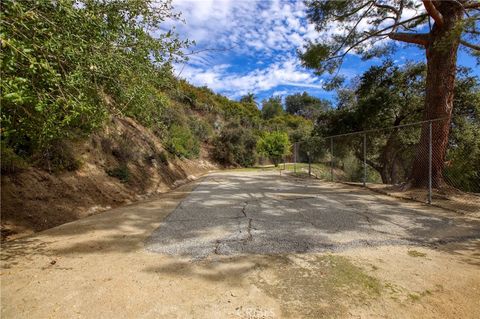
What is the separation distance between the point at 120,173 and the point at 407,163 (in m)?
13.7

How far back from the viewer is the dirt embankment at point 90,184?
15.9 ft

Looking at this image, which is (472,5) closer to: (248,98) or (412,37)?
(412,37)

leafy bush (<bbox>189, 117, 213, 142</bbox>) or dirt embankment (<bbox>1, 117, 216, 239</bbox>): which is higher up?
leafy bush (<bbox>189, 117, 213, 142</bbox>)

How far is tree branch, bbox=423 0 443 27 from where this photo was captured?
278 inches

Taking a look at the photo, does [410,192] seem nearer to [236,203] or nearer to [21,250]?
[236,203]

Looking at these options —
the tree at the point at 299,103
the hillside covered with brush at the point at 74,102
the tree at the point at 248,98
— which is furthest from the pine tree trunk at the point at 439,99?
the tree at the point at 299,103

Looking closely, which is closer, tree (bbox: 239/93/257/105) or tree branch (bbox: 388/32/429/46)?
tree branch (bbox: 388/32/429/46)

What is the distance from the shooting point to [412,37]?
8.53 meters

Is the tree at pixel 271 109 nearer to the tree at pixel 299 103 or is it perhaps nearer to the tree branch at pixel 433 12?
the tree at pixel 299 103

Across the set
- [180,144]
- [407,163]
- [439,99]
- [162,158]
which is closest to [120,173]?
[162,158]

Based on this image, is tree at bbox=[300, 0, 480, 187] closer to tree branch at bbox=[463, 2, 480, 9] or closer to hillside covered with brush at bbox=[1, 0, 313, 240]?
tree branch at bbox=[463, 2, 480, 9]

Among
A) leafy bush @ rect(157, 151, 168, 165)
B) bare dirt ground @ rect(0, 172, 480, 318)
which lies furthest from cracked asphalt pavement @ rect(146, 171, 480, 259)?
leafy bush @ rect(157, 151, 168, 165)

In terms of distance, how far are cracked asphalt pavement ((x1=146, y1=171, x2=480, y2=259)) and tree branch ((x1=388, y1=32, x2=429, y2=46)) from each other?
498 centimetres

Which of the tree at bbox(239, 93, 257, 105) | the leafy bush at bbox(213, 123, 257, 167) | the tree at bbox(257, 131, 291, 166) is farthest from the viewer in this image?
the tree at bbox(239, 93, 257, 105)
